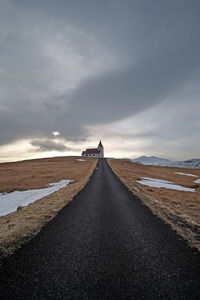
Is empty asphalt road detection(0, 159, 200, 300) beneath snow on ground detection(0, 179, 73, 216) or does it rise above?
above

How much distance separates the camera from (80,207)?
8.09 meters

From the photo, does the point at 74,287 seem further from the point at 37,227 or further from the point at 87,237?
the point at 37,227

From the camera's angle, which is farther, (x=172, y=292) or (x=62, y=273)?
(x=62, y=273)

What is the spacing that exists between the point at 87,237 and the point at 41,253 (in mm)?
1706

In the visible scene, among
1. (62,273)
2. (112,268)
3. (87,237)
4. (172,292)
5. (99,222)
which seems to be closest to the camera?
(172,292)

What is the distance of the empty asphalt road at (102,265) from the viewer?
2.51 metres

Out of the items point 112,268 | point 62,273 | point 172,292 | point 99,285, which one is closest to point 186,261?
point 172,292

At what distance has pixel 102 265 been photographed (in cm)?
327

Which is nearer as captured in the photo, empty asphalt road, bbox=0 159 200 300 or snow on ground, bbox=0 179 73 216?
empty asphalt road, bbox=0 159 200 300

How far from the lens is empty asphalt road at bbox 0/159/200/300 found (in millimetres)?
2514

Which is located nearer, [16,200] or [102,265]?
[102,265]

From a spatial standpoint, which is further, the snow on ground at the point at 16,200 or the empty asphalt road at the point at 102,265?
the snow on ground at the point at 16,200

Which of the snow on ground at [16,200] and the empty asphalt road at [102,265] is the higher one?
the empty asphalt road at [102,265]

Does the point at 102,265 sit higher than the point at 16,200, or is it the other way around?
the point at 102,265
